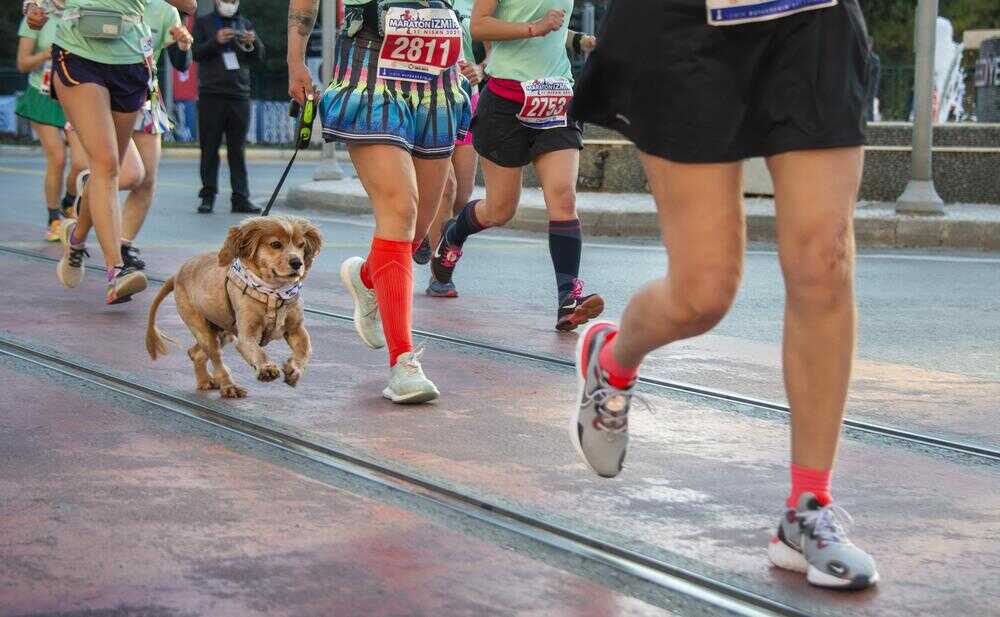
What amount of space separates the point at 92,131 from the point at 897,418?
4.16m

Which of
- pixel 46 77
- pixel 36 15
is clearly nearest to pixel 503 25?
pixel 36 15

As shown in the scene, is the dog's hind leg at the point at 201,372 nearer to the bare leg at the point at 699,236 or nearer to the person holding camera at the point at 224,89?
the bare leg at the point at 699,236

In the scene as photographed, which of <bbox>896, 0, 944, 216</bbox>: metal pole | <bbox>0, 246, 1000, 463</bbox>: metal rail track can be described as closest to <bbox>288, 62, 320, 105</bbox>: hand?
<bbox>0, 246, 1000, 463</bbox>: metal rail track

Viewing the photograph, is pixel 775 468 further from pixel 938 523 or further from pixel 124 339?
pixel 124 339

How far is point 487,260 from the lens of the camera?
11.3 metres

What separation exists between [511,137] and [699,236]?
14.0 feet

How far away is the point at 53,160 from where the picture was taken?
12414 millimetres

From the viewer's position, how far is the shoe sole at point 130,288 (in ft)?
25.9

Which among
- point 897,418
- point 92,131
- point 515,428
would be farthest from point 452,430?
point 92,131

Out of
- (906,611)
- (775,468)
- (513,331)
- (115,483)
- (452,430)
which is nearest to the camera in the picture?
(906,611)

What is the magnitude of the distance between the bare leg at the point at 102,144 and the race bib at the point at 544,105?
6.43 feet

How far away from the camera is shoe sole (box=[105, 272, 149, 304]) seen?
7906mm

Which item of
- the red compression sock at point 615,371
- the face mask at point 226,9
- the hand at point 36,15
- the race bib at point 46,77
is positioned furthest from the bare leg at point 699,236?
the face mask at point 226,9

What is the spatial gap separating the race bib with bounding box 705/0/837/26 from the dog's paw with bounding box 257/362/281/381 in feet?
7.96
